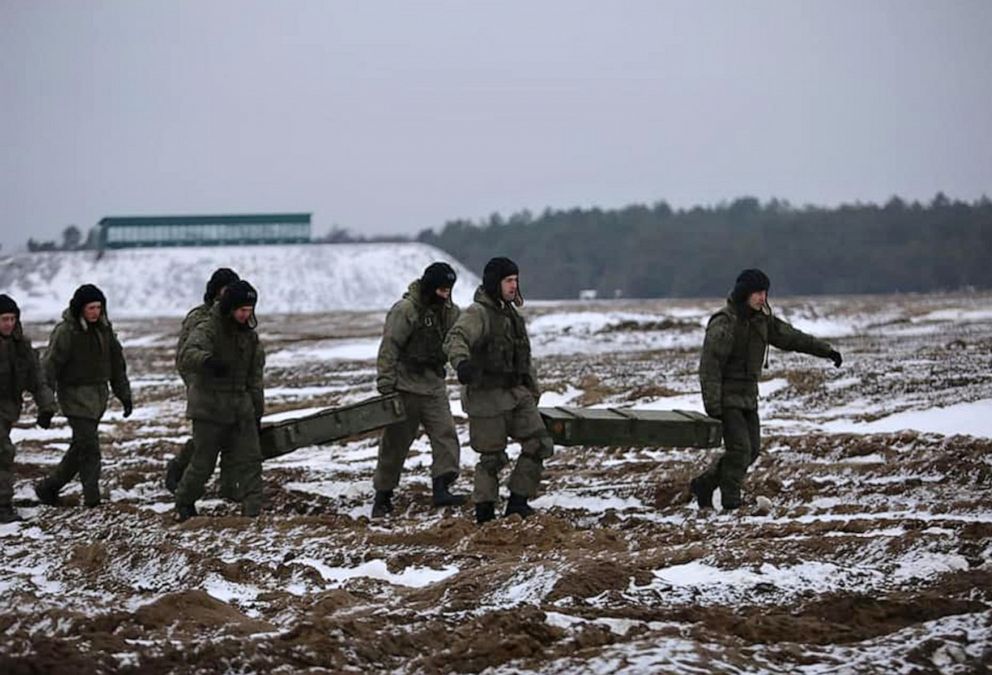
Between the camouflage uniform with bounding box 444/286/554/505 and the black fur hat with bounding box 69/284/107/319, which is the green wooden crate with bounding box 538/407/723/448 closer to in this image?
the camouflage uniform with bounding box 444/286/554/505

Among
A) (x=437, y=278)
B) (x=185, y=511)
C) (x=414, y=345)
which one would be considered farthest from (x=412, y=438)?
(x=185, y=511)

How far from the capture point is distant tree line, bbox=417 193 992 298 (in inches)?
4791

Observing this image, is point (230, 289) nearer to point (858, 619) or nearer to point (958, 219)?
point (858, 619)

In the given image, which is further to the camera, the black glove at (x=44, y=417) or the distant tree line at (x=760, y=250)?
the distant tree line at (x=760, y=250)

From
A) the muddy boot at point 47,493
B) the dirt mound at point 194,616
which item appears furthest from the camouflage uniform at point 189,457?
the dirt mound at point 194,616

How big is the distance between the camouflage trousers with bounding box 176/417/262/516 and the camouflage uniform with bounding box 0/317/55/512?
4.93 ft

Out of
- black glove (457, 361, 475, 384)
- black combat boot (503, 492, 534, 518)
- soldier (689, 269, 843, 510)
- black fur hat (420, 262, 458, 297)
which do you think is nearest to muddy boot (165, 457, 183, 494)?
black fur hat (420, 262, 458, 297)

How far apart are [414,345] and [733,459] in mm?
2654

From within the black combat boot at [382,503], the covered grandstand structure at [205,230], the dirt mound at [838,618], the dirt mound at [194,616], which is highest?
the covered grandstand structure at [205,230]

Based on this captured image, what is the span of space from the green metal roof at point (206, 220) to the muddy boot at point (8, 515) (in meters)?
106

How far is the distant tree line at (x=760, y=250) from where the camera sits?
399 feet

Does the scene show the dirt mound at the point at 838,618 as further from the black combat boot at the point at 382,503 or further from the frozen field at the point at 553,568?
the black combat boot at the point at 382,503

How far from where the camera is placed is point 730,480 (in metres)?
10.8

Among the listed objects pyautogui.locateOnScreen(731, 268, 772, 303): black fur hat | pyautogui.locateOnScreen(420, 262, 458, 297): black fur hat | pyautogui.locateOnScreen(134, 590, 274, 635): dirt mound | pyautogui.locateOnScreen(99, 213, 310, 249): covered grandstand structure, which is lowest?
pyautogui.locateOnScreen(134, 590, 274, 635): dirt mound
